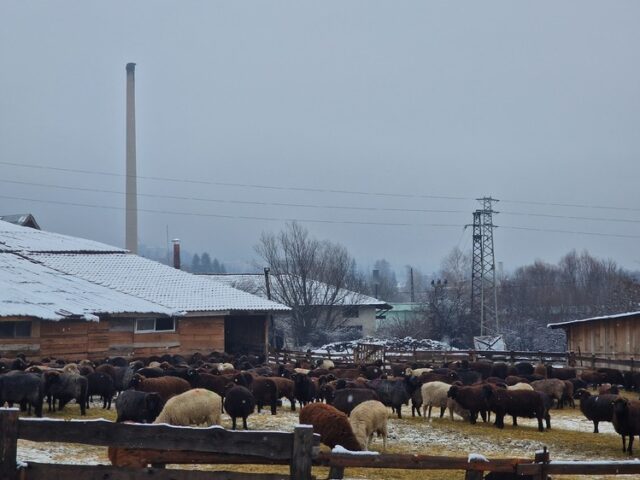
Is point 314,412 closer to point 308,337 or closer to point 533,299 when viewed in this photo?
point 308,337

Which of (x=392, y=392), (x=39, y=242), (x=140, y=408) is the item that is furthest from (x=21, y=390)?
(x=39, y=242)

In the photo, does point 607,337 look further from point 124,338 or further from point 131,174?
point 131,174

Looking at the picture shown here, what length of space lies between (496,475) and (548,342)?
201ft

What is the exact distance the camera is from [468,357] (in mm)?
41719

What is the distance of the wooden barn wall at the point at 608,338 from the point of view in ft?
117

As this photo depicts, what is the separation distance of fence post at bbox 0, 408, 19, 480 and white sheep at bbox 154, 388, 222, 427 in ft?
27.1

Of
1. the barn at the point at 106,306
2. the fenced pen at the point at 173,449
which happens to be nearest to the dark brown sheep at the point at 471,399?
the fenced pen at the point at 173,449

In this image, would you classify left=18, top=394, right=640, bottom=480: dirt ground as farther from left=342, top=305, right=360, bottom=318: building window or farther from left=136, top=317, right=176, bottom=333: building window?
left=342, top=305, right=360, bottom=318: building window

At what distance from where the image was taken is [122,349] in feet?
127

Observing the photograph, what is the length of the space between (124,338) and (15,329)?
19.9ft

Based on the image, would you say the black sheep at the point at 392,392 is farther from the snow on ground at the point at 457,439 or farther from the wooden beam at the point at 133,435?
the wooden beam at the point at 133,435

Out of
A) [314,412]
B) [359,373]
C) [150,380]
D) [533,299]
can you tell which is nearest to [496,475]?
[314,412]

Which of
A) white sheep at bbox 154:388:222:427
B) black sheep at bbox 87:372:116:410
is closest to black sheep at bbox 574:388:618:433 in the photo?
white sheep at bbox 154:388:222:427

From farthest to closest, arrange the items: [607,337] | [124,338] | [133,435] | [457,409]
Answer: [124,338] → [607,337] → [457,409] → [133,435]
